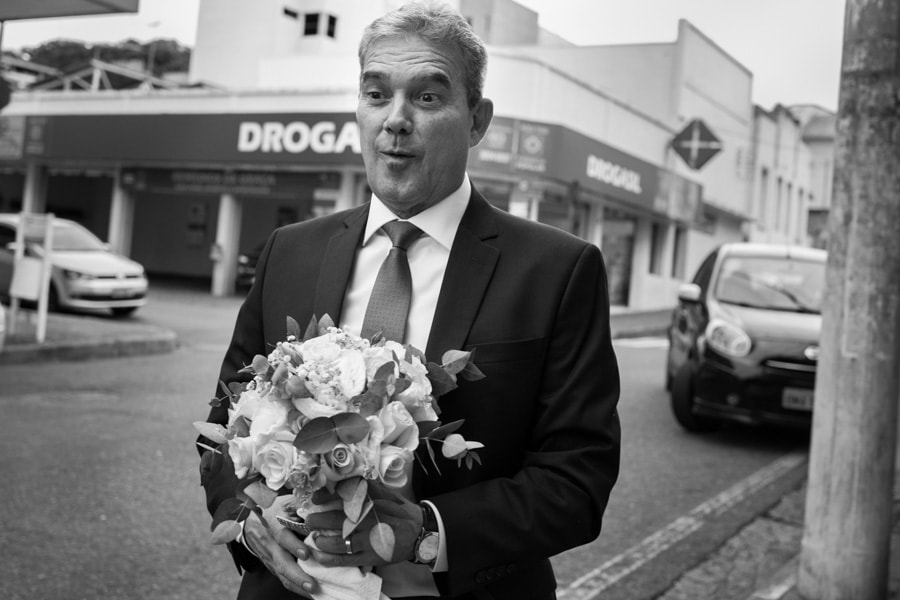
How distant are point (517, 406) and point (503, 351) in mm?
111

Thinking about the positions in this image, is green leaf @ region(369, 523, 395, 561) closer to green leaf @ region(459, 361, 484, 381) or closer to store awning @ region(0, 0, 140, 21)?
green leaf @ region(459, 361, 484, 381)

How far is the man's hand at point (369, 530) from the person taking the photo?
165cm

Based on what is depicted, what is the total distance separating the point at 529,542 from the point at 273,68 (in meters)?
26.9

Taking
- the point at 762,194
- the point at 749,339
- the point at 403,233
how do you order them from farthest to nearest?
1. the point at 762,194
2. the point at 749,339
3. the point at 403,233

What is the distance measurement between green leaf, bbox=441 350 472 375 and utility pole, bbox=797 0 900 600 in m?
3.01

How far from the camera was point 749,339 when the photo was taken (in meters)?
8.33

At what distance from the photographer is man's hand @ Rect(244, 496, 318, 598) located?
1.72m

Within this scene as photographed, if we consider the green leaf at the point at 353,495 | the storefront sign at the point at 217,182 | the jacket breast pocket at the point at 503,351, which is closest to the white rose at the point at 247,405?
the green leaf at the point at 353,495

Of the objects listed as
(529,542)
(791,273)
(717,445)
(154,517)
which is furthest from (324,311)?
(791,273)

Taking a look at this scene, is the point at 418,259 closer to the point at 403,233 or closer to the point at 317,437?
the point at 403,233

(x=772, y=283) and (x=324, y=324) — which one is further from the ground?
(x=772, y=283)

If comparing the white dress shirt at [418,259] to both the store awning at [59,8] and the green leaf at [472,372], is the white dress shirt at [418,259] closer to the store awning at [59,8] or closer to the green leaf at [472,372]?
the green leaf at [472,372]

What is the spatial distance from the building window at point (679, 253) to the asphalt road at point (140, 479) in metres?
24.0

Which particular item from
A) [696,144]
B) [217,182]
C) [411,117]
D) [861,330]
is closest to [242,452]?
[411,117]
